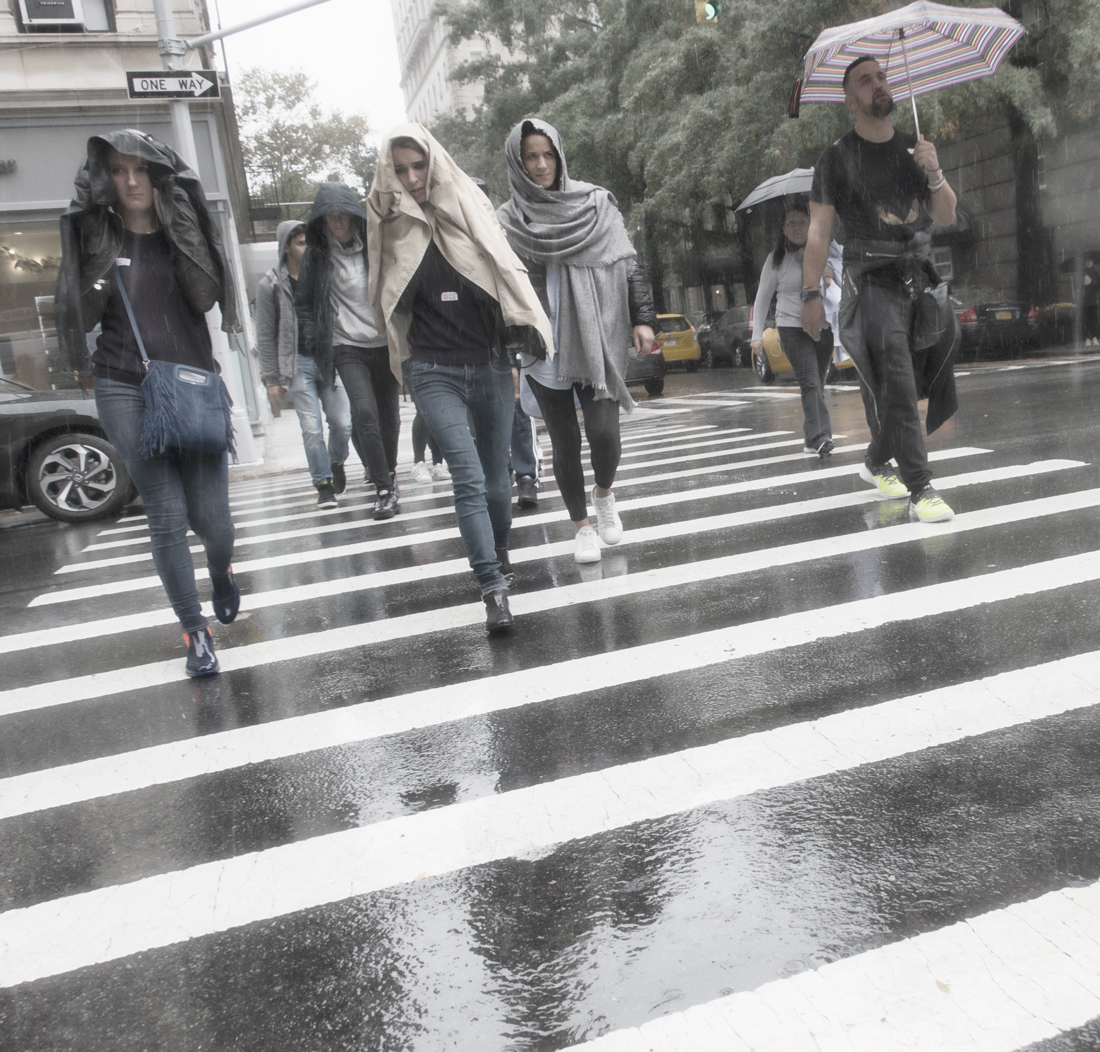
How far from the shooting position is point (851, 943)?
2.11 m

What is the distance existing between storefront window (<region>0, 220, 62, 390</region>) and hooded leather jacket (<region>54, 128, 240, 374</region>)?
1337cm

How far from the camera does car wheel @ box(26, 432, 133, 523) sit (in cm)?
928

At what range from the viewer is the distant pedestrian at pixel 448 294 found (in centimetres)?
445

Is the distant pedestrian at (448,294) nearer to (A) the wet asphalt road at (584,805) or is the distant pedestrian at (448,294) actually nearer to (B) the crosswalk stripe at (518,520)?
(A) the wet asphalt road at (584,805)

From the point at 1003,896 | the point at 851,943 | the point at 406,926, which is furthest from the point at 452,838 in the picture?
the point at 1003,896

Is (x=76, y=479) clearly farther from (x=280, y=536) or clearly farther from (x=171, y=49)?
(x=171, y=49)

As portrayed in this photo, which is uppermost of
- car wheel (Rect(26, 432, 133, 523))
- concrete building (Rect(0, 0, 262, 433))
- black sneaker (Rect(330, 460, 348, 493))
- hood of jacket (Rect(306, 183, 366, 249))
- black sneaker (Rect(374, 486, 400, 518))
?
concrete building (Rect(0, 0, 262, 433))

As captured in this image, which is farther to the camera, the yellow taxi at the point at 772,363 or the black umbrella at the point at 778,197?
the yellow taxi at the point at 772,363

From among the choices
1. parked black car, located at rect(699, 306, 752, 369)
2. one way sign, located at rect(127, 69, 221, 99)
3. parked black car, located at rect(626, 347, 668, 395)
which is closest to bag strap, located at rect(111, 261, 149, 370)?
one way sign, located at rect(127, 69, 221, 99)

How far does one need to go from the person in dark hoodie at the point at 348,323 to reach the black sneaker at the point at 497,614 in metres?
3.22

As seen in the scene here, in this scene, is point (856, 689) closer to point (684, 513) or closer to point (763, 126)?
point (684, 513)

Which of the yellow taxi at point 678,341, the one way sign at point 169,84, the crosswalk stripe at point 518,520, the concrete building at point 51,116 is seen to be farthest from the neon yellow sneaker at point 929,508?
the yellow taxi at point 678,341

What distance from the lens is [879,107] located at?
17.2 feet

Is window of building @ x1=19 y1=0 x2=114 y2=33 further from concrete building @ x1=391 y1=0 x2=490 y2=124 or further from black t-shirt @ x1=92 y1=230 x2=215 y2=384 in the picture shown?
concrete building @ x1=391 y1=0 x2=490 y2=124
